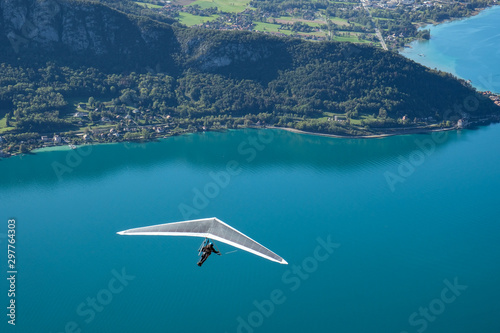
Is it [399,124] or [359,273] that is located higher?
[399,124]

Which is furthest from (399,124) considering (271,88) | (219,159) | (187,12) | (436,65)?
(187,12)

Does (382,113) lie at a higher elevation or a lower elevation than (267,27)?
lower

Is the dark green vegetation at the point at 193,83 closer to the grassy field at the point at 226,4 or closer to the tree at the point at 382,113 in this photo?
the tree at the point at 382,113

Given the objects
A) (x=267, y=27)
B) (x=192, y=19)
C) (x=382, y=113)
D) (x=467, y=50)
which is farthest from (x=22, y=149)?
(x=467, y=50)

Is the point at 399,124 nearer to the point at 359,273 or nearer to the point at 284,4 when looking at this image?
the point at 359,273

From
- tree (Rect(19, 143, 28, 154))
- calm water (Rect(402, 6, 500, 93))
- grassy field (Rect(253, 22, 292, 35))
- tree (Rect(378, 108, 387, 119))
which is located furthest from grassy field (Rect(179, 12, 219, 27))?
tree (Rect(19, 143, 28, 154))

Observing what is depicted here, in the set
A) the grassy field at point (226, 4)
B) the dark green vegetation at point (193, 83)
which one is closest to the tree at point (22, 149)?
the dark green vegetation at point (193, 83)

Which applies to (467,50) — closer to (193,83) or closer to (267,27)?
(267,27)
